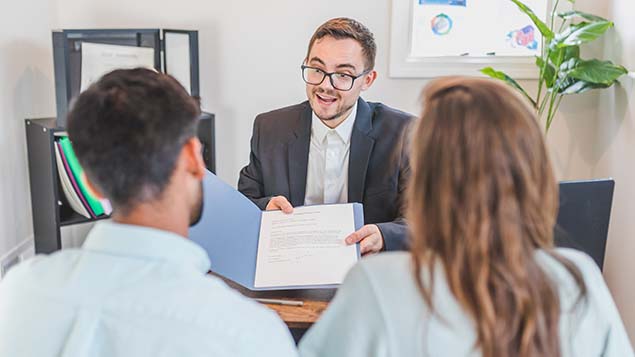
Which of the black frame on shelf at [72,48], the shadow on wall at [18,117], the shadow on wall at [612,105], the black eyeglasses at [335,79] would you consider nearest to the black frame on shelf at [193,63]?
the black frame on shelf at [72,48]

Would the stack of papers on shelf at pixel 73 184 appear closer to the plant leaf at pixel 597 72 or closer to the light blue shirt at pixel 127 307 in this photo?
the light blue shirt at pixel 127 307

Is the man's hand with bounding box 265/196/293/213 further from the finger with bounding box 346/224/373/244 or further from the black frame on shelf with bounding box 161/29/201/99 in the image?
the black frame on shelf with bounding box 161/29/201/99

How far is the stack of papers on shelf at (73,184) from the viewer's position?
2.43 metres

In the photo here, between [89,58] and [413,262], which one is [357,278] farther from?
[89,58]

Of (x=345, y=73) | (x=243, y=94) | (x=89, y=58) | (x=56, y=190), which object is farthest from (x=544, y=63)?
(x=56, y=190)

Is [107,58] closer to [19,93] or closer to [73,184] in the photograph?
[19,93]

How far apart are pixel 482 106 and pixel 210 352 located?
0.46 meters

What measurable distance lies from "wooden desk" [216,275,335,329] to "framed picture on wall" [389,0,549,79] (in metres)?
1.62

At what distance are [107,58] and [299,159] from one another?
3.17 feet

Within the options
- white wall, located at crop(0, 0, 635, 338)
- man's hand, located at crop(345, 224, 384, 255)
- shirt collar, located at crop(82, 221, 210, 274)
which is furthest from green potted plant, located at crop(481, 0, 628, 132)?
shirt collar, located at crop(82, 221, 210, 274)

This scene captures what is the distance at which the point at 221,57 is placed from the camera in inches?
118

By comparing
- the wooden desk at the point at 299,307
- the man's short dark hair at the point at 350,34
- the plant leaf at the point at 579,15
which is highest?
the plant leaf at the point at 579,15

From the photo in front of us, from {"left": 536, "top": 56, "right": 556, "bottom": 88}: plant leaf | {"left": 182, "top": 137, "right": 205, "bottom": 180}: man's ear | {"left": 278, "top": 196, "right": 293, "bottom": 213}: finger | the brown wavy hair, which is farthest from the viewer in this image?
{"left": 536, "top": 56, "right": 556, "bottom": 88}: plant leaf

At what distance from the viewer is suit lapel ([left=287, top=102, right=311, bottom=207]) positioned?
6.75ft
